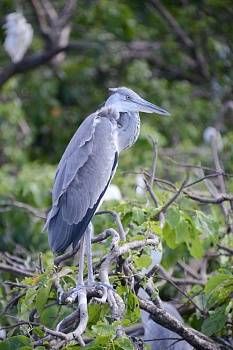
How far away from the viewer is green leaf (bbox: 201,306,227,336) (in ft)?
11.9

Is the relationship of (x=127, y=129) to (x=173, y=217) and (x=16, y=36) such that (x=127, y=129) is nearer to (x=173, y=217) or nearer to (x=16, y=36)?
(x=173, y=217)

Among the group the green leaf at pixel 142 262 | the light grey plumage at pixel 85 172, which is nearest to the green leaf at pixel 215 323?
the green leaf at pixel 142 262

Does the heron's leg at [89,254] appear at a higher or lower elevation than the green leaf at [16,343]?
lower

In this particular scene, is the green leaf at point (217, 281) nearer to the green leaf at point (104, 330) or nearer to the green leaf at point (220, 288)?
the green leaf at point (220, 288)

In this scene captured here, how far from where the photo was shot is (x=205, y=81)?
952 cm

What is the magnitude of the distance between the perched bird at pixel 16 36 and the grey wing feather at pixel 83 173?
536 cm

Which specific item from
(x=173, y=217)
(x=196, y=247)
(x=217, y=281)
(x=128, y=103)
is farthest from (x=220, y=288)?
(x=128, y=103)

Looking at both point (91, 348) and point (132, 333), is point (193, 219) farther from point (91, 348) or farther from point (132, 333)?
point (91, 348)

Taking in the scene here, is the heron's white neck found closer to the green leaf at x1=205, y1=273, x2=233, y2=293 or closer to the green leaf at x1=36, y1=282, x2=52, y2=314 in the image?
the green leaf at x1=205, y1=273, x2=233, y2=293

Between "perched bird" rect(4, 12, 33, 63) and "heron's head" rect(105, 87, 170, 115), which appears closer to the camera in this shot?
"heron's head" rect(105, 87, 170, 115)

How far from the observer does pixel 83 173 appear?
3988 millimetres

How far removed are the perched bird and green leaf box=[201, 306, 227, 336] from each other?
588cm

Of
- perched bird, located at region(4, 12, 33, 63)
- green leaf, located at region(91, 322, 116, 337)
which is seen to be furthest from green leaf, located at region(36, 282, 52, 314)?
perched bird, located at region(4, 12, 33, 63)

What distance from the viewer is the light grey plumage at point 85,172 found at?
3896 mm
